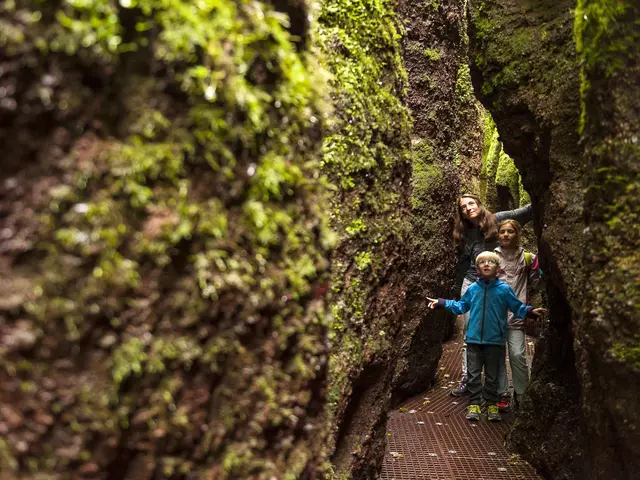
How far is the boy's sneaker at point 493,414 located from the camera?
18.6ft

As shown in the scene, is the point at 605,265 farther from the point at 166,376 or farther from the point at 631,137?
the point at 166,376

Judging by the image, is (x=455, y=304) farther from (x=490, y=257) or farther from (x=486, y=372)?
(x=486, y=372)

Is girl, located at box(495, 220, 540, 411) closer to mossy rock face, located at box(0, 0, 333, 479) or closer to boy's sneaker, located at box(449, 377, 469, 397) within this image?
boy's sneaker, located at box(449, 377, 469, 397)

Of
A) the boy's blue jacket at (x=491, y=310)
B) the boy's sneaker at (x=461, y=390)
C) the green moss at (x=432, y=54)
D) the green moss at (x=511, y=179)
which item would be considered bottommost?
the boy's sneaker at (x=461, y=390)

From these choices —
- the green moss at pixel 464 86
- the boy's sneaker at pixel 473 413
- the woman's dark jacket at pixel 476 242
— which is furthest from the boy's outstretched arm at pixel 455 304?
the green moss at pixel 464 86

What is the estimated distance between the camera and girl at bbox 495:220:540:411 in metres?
5.82

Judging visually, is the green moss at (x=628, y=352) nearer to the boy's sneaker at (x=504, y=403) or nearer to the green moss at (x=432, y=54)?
the boy's sneaker at (x=504, y=403)

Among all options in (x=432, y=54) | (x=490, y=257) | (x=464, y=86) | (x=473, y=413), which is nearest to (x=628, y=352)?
(x=490, y=257)

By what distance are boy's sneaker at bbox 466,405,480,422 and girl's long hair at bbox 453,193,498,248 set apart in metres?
1.92

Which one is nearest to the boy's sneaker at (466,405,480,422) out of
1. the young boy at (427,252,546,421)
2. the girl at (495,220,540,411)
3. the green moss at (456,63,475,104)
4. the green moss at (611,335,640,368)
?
the young boy at (427,252,546,421)

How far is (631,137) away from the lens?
100 inches

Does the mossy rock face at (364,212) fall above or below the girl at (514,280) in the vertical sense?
above

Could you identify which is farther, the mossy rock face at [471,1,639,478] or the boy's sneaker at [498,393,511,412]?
the boy's sneaker at [498,393,511,412]

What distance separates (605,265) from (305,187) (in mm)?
1862
